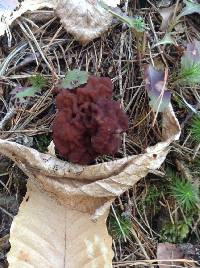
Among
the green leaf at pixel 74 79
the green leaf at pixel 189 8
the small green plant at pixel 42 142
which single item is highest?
the green leaf at pixel 189 8

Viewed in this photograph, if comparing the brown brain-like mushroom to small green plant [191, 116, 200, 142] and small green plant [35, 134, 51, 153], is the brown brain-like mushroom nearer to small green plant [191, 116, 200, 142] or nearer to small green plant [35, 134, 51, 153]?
small green plant [35, 134, 51, 153]

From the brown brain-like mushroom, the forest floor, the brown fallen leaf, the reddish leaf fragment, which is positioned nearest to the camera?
the brown brain-like mushroom

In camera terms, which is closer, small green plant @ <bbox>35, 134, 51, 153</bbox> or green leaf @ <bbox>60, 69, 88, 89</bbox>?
green leaf @ <bbox>60, 69, 88, 89</bbox>

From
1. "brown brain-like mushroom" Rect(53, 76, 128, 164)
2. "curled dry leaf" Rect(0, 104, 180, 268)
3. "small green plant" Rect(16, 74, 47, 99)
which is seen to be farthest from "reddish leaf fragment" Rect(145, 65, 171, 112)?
"small green plant" Rect(16, 74, 47, 99)

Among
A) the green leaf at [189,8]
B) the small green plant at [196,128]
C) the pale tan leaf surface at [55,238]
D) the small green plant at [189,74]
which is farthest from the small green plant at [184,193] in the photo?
the green leaf at [189,8]

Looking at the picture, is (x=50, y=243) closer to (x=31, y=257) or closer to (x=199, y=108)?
(x=31, y=257)

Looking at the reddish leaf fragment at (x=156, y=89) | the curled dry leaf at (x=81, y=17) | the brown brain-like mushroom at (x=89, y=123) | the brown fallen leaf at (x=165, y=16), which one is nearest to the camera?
the brown brain-like mushroom at (x=89, y=123)

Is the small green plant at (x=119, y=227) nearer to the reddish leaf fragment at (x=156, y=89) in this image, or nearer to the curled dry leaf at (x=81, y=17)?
the reddish leaf fragment at (x=156, y=89)
